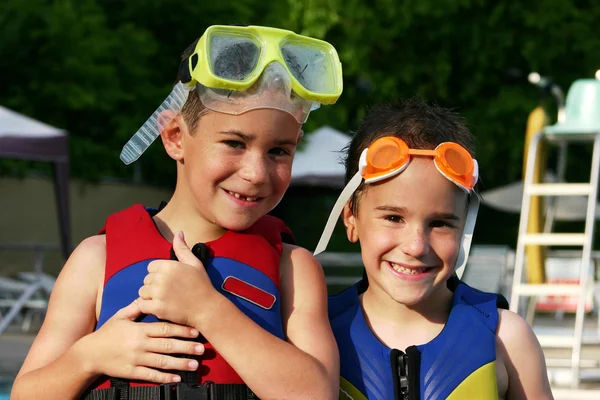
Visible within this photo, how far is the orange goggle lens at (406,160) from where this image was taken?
3082 mm

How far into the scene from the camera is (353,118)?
2439 cm

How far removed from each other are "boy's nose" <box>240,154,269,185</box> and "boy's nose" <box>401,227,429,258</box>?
46cm

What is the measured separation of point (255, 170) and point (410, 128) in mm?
596

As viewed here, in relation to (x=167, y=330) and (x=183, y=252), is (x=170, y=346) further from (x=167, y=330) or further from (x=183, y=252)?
(x=183, y=252)

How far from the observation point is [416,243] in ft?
9.91

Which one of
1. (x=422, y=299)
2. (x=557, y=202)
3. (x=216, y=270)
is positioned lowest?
(x=557, y=202)

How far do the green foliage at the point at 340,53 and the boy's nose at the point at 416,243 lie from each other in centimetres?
1586

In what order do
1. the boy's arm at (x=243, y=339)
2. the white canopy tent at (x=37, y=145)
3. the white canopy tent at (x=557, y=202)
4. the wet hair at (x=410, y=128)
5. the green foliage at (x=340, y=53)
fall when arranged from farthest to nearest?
the green foliage at (x=340, y=53) → the white canopy tent at (x=557, y=202) → the white canopy tent at (x=37, y=145) → the wet hair at (x=410, y=128) → the boy's arm at (x=243, y=339)

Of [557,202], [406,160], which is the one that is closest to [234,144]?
[406,160]

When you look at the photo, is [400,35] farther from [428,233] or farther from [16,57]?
[428,233]

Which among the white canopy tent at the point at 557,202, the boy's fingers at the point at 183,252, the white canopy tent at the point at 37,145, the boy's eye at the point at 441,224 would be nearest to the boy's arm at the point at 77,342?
the boy's fingers at the point at 183,252

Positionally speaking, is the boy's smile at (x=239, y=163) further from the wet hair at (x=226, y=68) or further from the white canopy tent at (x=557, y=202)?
the white canopy tent at (x=557, y=202)

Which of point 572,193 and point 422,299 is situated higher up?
point 422,299

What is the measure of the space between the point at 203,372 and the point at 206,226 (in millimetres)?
444
